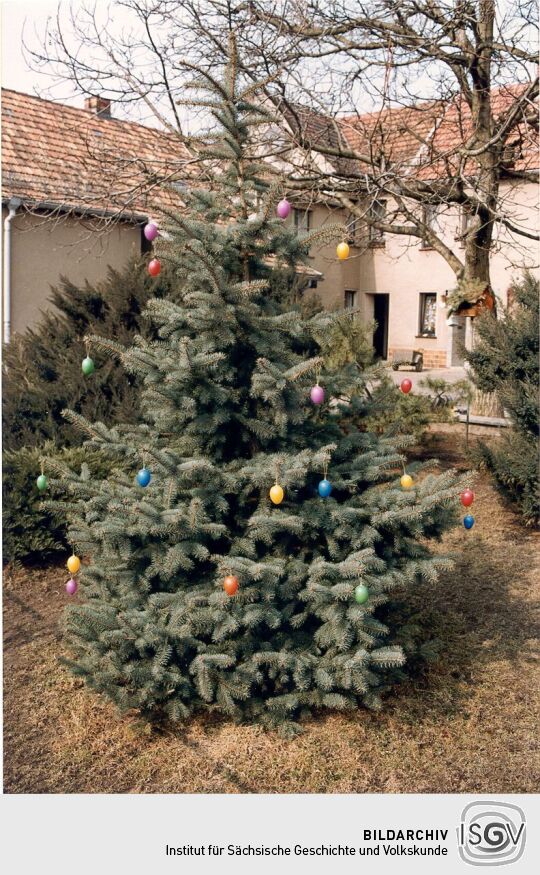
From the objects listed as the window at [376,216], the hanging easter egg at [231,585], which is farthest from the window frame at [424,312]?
the hanging easter egg at [231,585]

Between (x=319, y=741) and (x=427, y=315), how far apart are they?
25.1m

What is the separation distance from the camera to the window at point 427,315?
1095 inches

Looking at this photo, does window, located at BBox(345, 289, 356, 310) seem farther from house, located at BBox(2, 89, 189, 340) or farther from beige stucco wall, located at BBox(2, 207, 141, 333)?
beige stucco wall, located at BBox(2, 207, 141, 333)

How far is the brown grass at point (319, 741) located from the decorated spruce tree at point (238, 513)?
0.19m

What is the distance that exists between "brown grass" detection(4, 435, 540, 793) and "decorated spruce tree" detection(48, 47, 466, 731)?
19 centimetres

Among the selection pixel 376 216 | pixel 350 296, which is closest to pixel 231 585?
pixel 376 216

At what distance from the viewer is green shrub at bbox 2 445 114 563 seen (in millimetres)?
6484

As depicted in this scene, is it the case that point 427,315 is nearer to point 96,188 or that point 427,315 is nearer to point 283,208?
point 96,188

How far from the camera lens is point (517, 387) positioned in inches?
303

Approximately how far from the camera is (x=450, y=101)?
8.89 meters

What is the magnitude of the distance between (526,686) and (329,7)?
746 cm
